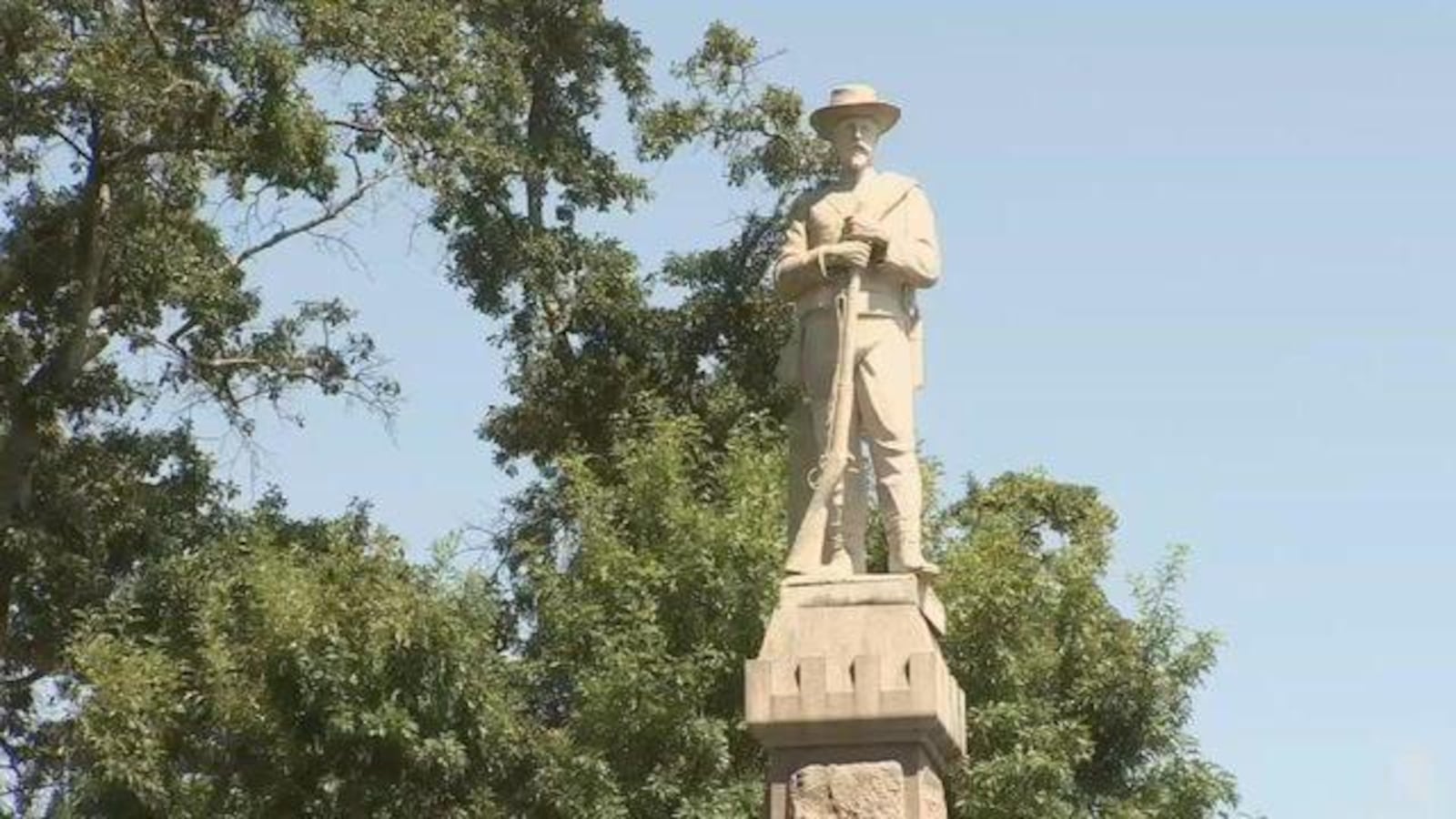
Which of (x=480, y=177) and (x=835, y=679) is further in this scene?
(x=480, y=177)

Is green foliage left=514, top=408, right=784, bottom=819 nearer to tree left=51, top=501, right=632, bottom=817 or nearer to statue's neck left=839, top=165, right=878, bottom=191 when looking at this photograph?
tree left=51, top=501, right=632, bottom=817

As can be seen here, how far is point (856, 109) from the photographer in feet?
34.5

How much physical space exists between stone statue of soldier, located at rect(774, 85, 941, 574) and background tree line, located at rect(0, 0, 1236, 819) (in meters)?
7.12

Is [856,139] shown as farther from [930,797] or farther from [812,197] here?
[930,797]

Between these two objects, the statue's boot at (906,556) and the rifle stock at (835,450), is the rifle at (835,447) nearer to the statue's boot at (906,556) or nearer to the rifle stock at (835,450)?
the rifle stock at (835,450)

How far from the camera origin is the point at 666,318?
21594 mm

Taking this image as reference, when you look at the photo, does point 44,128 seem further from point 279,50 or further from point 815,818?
point 815,818

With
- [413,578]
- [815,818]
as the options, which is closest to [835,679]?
[815,818]

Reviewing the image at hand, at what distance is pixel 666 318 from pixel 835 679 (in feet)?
39.5

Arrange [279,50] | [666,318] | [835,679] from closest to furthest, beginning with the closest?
[835,679] < [279,50] < [666,318]

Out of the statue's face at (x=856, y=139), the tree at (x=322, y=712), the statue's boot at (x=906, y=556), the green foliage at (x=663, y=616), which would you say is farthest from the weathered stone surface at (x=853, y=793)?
the tree at (x=322, y=712)

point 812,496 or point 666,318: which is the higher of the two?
point 666,318

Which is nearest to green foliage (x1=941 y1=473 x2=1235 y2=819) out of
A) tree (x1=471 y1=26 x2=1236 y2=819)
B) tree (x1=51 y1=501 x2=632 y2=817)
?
tree (x1=471 y1=26 x2=1236 y2=819)

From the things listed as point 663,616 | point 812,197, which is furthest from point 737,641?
point 812,197
